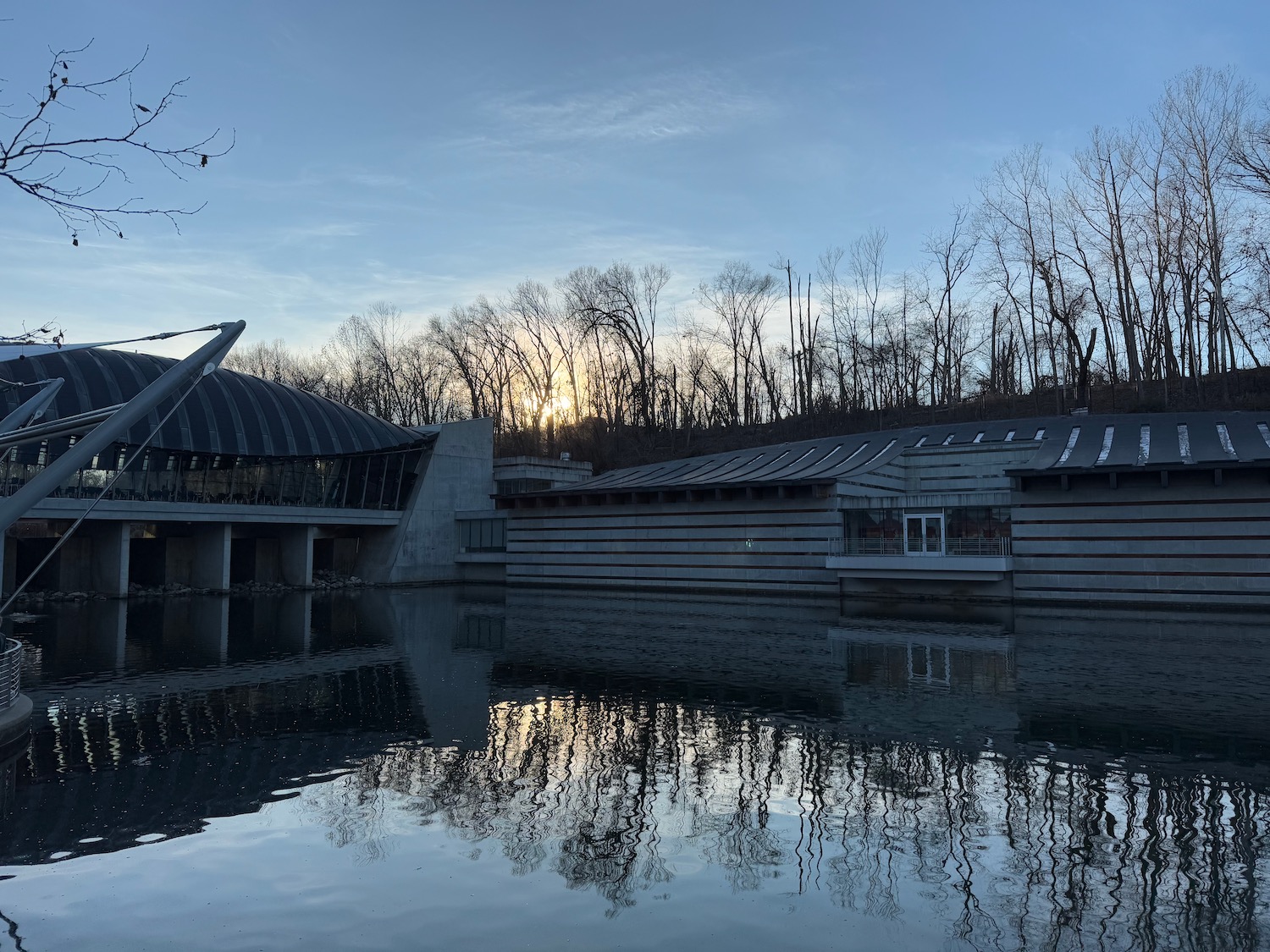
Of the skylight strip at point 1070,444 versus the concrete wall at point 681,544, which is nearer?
the skylight strip at point 1070,444

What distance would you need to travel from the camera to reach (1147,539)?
3244 cm

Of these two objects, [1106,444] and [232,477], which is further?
[232,477]

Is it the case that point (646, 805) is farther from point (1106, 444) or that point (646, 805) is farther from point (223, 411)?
point (223, 411)

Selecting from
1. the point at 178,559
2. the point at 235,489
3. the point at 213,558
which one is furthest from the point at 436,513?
the point at 178,559

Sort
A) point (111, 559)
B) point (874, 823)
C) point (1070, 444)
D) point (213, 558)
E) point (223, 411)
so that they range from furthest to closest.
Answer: point (223, 411) < point (213, 558) < point (111, 559) < point (1070, 444) < point (874, 823)

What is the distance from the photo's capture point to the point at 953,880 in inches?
291

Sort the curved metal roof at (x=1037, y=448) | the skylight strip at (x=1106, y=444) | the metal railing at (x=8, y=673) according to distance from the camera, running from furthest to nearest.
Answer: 1. the skylight strip at (x=1106, y=444)
2. the curved metal roof at (x=1037, y=448)
3. the metal railing at (x=8, y=673)

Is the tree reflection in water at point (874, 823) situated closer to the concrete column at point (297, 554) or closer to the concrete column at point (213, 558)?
the concrete column at point (213, 558)

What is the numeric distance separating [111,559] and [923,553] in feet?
117

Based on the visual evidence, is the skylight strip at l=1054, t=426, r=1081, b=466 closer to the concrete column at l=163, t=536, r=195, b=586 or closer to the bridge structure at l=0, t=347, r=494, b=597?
the bridge structure at l=0, t=347, r=494, b=597

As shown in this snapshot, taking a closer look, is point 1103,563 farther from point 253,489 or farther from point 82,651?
point 253,489

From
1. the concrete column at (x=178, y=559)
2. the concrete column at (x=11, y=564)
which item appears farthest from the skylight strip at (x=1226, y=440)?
the concrete column at (x=11, y=564)

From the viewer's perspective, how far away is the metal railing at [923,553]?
34.6 metres

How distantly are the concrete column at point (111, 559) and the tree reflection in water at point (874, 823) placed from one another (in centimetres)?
3476
